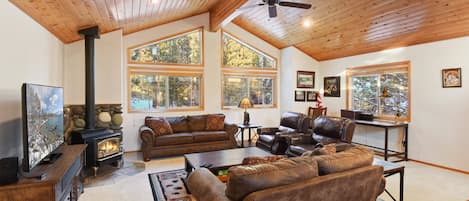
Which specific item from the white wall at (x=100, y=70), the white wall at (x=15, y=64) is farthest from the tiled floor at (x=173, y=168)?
the white wall at (x=100, y=70)

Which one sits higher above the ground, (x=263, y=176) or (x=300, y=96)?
(x=300, y=96)

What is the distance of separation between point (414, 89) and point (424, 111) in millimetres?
482

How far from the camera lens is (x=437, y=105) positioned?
4770 millimetres

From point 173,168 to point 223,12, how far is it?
349 centimetres

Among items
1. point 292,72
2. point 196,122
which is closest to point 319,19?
point 292,72

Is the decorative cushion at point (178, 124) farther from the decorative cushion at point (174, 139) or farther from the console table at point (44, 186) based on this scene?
the console table at point (44, 186)

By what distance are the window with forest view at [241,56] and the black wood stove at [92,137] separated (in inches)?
135

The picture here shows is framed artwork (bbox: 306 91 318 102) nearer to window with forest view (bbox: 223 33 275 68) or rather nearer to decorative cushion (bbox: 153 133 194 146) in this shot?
window with forest view (bbox: 223 33 275 68)

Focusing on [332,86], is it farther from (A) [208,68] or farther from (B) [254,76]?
(A) [208,68]

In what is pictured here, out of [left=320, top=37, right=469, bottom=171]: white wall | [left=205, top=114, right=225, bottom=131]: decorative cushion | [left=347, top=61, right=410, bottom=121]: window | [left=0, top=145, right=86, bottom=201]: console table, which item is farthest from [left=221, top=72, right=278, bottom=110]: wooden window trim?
[left=0, top=145, right=86, bottom=201]: console table

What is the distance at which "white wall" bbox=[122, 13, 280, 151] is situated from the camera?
5.92 meters

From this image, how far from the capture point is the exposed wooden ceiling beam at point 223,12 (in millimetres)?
5070

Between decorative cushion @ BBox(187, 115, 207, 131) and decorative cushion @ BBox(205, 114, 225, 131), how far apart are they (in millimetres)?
98

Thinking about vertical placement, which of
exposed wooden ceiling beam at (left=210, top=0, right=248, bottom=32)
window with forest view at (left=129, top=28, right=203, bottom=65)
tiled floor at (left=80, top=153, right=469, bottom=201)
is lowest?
tiled floor at (left=80, top=153, right=469, bottom=201)
